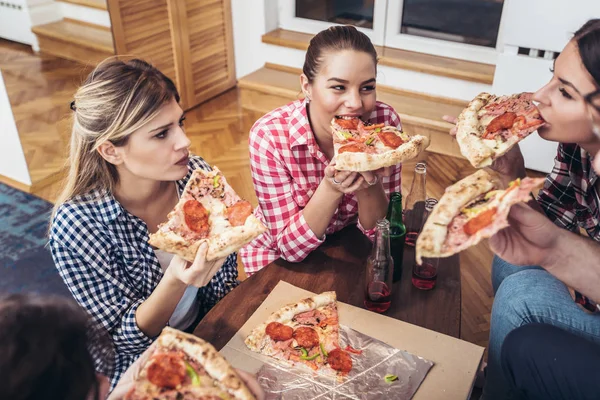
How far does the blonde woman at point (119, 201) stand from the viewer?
1.73m

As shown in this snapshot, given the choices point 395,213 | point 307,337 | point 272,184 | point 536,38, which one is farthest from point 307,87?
point 536,38

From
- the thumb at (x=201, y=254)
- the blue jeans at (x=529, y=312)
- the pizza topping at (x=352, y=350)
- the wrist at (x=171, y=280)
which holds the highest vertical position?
the thumb at (x=201, y=254)

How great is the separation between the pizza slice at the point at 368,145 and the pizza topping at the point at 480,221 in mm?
532

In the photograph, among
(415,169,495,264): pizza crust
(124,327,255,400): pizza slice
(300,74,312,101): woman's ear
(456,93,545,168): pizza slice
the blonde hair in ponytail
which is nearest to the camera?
(124,327,255,400): pizza slice

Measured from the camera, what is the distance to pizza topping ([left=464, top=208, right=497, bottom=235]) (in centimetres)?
127

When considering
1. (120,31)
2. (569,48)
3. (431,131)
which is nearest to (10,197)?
(120,31)

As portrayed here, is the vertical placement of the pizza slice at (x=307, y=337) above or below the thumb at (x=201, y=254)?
below

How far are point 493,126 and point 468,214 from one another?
57cm

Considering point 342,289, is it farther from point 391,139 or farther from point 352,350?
point 391,139

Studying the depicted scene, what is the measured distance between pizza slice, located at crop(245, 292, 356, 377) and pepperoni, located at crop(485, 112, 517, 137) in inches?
30.7

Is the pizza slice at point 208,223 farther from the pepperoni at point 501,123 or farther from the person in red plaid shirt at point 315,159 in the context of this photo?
the pepperoni at point 501,123

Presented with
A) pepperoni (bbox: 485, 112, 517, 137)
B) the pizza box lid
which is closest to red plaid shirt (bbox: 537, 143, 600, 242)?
pepperoni (bbox: 485, 112, 517, 137)

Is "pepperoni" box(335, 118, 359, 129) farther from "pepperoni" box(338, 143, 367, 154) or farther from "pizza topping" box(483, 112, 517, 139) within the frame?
"pizza topping" box(483, 112, 517, 139)

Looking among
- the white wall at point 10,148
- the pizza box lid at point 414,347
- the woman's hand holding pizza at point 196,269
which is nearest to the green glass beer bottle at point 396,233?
the pizza box lid at point 414,347
